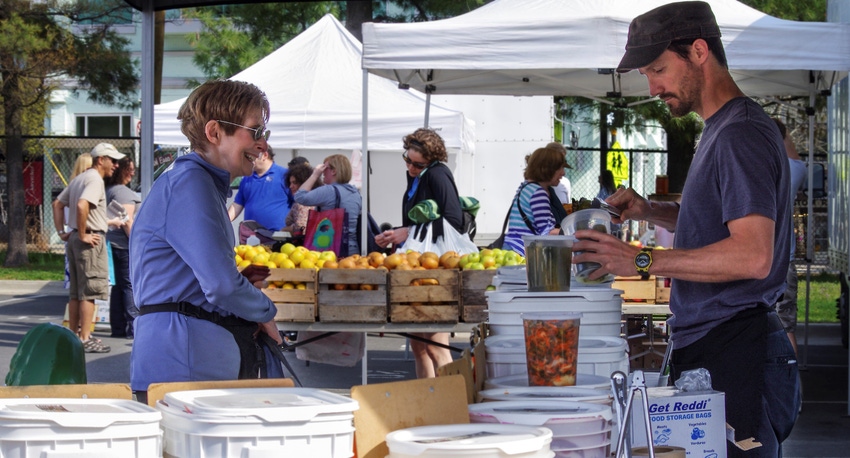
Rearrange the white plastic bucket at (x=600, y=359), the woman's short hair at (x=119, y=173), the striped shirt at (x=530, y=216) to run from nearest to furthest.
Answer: the white plastic bucket at (x=600, y=359)
the striped shirt at (x=530, y=216)
the woman's short hair at (x=119, y=173)

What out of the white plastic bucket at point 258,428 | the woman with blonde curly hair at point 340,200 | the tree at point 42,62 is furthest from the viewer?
the tree at point 42,62

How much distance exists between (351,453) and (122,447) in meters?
0.46

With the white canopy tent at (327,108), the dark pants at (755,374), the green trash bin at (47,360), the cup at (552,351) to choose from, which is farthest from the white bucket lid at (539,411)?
the white canopy tent at (327,108)

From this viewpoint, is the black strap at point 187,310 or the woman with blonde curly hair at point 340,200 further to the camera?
the woman with blonde curly hair at point 340,200

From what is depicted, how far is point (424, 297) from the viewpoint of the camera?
6582mm

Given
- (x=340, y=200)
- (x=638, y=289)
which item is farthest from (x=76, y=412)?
(x=340, y=200)

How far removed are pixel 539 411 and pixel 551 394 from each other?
18cm

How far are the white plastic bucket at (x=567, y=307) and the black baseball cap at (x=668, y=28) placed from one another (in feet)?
2.63

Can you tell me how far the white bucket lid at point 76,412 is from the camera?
188 centimetres

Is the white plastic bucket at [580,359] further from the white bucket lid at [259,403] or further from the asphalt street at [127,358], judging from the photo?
the asphalt street at [127,358]

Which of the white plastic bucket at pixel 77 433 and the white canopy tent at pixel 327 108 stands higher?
the white canopy tent at pixel 327 108

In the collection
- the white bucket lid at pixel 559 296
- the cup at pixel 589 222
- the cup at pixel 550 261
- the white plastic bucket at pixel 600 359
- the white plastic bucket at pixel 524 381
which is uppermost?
the cup at pixel 589 222

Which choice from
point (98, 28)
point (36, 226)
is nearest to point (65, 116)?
point (36, 226)

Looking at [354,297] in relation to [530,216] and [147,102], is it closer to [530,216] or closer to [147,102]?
[530,216]
